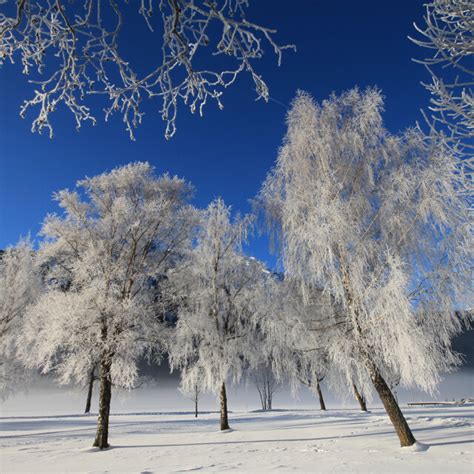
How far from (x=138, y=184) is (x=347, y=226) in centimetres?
722

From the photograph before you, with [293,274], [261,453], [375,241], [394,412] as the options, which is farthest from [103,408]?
[375,241]

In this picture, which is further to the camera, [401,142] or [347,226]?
[401,142]

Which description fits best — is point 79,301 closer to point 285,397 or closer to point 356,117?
point 356,117

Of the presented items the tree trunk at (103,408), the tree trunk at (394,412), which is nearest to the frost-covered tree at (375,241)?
the tree trunk at (394,412)

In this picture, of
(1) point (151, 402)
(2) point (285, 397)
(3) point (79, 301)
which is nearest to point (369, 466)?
(3) point (79, 301)

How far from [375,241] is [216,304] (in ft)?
23.2

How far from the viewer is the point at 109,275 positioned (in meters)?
9.23

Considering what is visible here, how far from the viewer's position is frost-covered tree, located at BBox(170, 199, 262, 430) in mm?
11310

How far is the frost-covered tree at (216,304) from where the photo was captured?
11310 millimetres

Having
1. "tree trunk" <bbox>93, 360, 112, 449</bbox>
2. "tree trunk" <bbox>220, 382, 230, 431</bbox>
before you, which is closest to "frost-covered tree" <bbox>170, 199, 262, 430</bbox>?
"tree trunk" <bbox>220, 382, 230, 431</bbox>

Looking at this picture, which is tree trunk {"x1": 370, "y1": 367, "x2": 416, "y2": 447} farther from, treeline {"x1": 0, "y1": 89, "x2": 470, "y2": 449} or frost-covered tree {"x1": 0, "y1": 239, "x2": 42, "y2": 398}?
frost-covered tree {"x1": 0, "y1": 239, "x2": 42, "y2": 398}

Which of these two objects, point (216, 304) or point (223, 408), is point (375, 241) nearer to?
point (216, 304)

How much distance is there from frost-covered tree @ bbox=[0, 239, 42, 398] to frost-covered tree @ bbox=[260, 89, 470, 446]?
11376 millimetres

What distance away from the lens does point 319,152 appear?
825 cm
